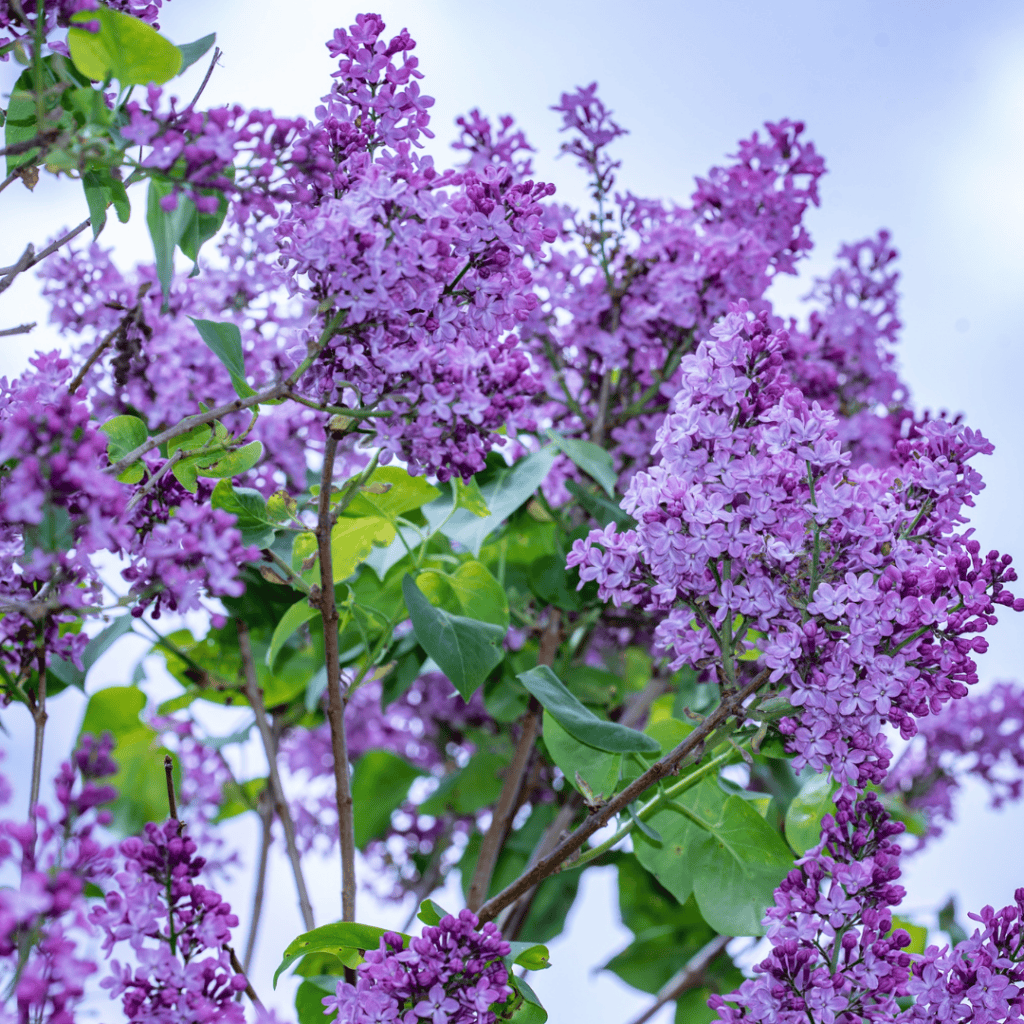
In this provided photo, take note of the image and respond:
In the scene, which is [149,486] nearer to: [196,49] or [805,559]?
[196,49]

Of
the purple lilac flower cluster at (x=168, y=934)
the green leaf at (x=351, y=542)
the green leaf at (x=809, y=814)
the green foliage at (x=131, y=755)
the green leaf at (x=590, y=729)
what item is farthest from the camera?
the green foliage at (x=131, y=755)

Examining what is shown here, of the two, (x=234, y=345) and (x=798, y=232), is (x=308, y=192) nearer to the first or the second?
(x=234, y=345)

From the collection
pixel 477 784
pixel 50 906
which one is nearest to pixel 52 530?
pixel 50 906

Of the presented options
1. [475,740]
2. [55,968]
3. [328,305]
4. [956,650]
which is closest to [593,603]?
[475,740]

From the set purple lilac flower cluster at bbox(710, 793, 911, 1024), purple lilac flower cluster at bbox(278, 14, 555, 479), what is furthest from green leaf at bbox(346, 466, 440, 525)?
purple lilac flower cluster at bbox(710, 793, 911, 1024)

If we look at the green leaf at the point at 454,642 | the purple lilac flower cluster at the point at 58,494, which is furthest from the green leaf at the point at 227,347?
the green leaf at the point at 454,642

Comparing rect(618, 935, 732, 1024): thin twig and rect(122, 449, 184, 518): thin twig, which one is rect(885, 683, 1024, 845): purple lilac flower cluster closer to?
rect(618, 935, 732, 1024): thin twig

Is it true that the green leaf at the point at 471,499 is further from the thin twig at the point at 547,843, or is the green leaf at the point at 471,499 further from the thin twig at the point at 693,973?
the thin twig at the point at 693,973
